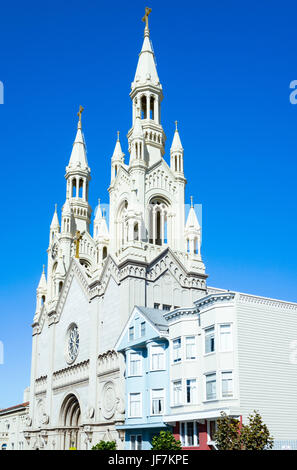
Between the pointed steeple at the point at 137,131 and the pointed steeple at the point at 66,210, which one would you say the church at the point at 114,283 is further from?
the pointed steeple at the point at 66,210

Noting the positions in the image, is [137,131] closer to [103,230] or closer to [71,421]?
[103,230]

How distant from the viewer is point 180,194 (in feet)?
213

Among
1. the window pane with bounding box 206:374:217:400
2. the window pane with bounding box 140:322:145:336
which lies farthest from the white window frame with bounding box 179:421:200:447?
the window pane with bounding box 140:322:145:336

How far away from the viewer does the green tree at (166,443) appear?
120ft

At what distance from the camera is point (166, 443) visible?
36.9m

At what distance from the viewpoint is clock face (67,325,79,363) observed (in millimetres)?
66125

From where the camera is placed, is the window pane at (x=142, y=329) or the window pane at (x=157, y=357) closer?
the window pane at (x=157, y=357)

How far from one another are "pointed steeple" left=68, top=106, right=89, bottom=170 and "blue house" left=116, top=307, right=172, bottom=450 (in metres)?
41.7

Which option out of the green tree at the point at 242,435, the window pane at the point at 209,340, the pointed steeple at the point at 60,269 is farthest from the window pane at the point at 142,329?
the pointed steeple at the point at 60,269

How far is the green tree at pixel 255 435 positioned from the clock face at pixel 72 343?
34701 millimetres

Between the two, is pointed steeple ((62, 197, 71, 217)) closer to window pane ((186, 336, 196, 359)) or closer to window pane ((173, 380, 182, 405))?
window pane ((186, 336, 196, 359))

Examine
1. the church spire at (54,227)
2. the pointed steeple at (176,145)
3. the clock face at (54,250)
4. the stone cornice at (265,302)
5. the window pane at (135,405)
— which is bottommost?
the window pane at (135,405)

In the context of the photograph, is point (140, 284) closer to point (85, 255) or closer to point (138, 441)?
point (138, 441)
